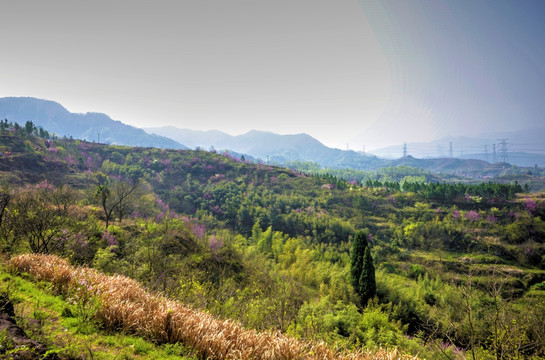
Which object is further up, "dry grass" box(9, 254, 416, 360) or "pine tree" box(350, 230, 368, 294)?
"dry grass" box(9, 254, 416, 360)

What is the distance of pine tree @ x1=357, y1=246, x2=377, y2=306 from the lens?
21281 mm

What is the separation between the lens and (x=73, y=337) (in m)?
4.30

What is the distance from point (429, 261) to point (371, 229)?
1027 centimetres

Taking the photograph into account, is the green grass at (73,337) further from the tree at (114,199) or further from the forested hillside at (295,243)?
the tree at (114,199)

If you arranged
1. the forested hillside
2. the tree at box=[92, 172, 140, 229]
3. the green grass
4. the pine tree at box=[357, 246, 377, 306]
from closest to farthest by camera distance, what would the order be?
the green grass
the forested hillside
the tree at box=[92, 172, 140, 229]
the pine tree at box=[357, 246, 377, 306]

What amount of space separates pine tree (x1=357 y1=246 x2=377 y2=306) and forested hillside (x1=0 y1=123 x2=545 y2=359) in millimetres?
105

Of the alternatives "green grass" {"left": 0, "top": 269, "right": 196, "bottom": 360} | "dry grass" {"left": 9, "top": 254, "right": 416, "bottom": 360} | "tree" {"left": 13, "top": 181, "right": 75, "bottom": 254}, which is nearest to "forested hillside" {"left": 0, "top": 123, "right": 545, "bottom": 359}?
"tree" {"left": 13, "top": 181, "right": 75, "bottom": 254}

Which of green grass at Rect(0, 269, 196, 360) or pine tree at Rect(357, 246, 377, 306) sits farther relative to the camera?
pine tree at Rect(357, 246, 377, 306)

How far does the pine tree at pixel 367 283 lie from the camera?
2128 centimetres

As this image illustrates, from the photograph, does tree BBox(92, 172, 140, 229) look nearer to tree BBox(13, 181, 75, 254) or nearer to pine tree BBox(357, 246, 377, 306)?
tree BBox(13, 181, 75, 254)

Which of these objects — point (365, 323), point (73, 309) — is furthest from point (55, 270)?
point (365, 323)

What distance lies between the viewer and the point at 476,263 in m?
33.6

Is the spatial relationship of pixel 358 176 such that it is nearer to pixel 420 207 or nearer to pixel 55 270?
pixel 420 207

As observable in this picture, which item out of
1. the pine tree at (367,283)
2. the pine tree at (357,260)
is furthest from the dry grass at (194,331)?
the pine tree at (357,260)
